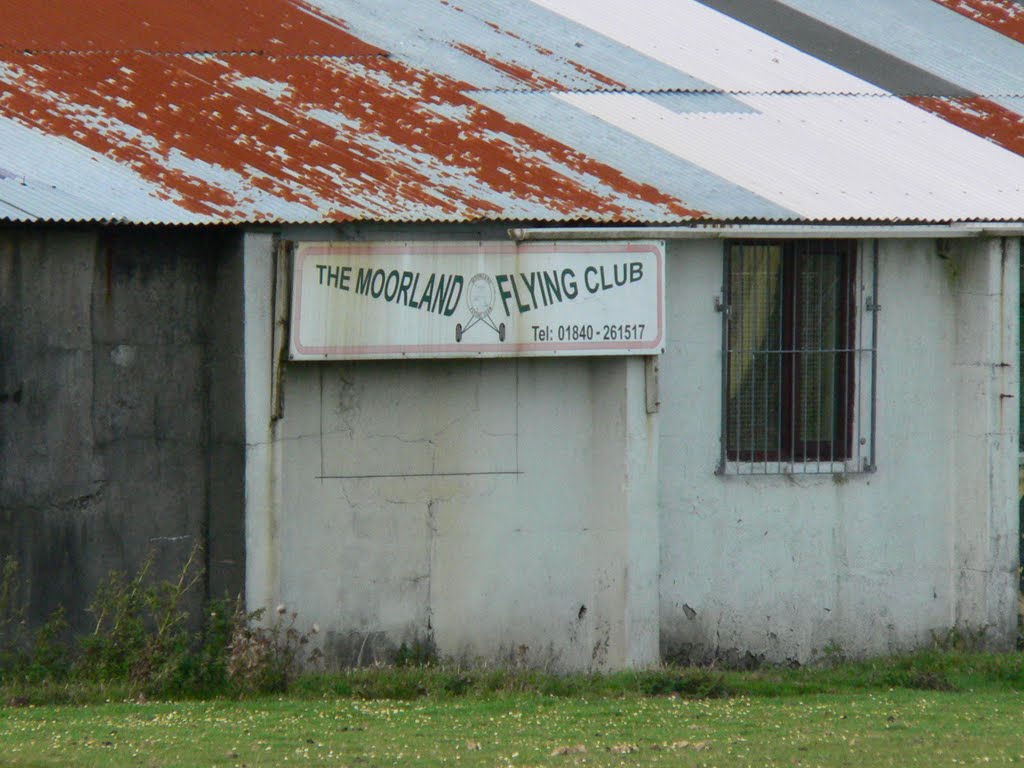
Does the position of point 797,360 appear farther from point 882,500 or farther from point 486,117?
point 486,117

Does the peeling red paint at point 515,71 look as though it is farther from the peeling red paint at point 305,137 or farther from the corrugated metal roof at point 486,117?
the peeling red paint at point 305,137

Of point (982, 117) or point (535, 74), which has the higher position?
A: point (535, 74)

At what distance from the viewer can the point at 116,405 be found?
31.2 feet

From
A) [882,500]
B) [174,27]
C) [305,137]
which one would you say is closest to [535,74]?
[305,137]

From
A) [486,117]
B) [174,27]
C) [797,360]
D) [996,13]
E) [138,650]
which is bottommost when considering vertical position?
[138,650]

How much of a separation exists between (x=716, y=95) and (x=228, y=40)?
11.8 ft

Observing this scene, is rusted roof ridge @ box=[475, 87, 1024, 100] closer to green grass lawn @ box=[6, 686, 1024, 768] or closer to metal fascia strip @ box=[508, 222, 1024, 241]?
metal fascia strip @ box=[508, 222, 1024, 241]

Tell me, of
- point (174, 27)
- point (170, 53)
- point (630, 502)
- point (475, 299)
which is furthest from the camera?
point (174, 27)

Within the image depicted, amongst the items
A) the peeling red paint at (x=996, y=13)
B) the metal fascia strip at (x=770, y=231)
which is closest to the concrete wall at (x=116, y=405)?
the metal fascia strip at (x=770, y=231)

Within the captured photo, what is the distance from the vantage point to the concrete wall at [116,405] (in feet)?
30.6

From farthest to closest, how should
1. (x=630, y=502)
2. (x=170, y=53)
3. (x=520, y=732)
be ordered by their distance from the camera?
(x=170, y=53) < (x=630, y=502) < (x=520, y=732)

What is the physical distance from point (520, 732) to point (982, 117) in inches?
261

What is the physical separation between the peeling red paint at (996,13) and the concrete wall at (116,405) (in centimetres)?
780

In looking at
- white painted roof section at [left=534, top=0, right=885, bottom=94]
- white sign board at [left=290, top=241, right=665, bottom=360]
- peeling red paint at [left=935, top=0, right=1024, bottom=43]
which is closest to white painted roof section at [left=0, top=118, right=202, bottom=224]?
white sign board at [left=290, top=241, right=665, bottom=360]
